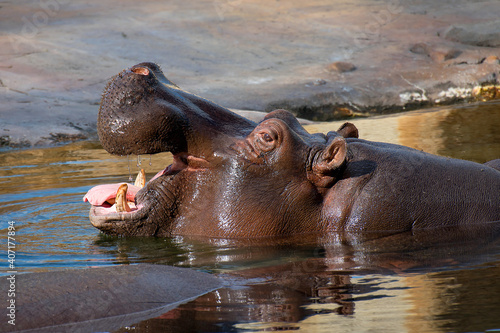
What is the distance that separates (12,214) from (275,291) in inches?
123

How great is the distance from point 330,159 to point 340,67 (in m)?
9.64

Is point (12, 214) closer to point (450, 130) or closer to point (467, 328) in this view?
point (467, 328)

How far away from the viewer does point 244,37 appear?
15.3m

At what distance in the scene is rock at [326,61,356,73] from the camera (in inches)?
543

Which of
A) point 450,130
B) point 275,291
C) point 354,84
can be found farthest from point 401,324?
point 354,84

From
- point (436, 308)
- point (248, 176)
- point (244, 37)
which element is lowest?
point (436, 308)

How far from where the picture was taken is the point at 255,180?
4500 mm

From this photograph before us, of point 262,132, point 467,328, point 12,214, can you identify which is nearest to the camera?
point 467,328

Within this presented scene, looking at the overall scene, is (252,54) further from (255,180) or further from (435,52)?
(255,180)

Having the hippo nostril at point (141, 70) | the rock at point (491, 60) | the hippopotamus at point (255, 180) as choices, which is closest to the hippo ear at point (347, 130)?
the hippopotamus at point (255, 180)

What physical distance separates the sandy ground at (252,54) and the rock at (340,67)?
3cm

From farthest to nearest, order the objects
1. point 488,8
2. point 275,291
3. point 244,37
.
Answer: point 488,8 < point 244,37 < point 275,291

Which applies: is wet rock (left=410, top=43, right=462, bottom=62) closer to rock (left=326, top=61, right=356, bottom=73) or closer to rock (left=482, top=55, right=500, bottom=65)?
rock (left=482, top=55, right=500, bottom=65)

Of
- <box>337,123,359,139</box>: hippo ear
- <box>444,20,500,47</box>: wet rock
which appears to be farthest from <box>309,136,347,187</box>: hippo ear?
<box>444,20,500,47</box>: wet rock
